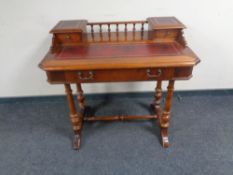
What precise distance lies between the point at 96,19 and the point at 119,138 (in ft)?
3.56

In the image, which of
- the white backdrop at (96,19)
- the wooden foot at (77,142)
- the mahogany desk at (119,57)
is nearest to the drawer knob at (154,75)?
the mahogany desk at (119,57)

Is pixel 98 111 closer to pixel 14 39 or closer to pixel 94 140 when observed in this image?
pixel 94 140

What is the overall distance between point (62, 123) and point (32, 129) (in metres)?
0.28

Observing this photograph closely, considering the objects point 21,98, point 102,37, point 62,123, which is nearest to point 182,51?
point 102,37

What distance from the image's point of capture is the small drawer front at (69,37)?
1.37m

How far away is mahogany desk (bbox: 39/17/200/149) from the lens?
43.7 inches

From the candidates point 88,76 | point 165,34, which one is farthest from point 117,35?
point 88,76

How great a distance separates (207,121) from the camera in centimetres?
179

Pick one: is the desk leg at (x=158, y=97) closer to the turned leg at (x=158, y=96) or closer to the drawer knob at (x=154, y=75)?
the turned leg at (x=158, y=96)

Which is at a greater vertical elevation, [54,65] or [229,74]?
[54,65]

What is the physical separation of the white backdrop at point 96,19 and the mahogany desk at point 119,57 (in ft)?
0.70

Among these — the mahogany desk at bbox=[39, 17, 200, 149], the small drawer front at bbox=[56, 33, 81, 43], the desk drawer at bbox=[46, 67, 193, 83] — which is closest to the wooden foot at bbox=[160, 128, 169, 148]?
the mahogany desk at bbox=[39, 17, 200, 149]

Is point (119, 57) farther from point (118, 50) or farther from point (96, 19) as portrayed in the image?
point (96, 19)

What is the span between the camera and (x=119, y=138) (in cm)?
163
